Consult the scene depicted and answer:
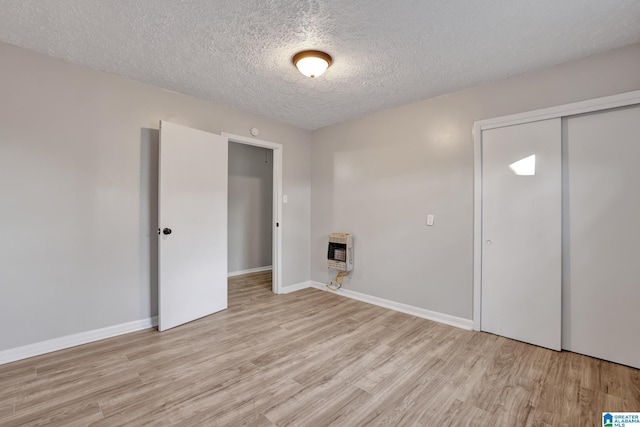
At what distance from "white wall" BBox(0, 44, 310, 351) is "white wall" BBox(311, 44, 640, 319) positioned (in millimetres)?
2250

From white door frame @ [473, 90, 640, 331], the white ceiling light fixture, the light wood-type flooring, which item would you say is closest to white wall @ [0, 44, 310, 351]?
the light wood-type flooring

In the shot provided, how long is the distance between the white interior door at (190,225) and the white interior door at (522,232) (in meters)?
2.92

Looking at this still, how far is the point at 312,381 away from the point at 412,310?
69.1 inches

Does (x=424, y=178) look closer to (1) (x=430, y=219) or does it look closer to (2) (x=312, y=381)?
(1) (x=430, y=219)

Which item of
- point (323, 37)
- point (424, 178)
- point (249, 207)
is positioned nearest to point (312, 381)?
point (424, 178)

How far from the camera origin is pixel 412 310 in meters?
3.29

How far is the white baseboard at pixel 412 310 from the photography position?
2926 millimetres

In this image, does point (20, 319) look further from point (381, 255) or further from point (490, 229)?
point (490, 229)

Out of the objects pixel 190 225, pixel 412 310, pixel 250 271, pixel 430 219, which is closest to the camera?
pixel 190 225

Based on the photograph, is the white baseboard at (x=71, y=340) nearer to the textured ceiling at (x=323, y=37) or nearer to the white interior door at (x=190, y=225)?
the white interior door at (x=190, y=225)

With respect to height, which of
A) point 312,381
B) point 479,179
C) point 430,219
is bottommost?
point 312,381

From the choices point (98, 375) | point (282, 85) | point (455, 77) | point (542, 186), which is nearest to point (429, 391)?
point (542, 186)

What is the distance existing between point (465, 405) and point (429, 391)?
0.22m

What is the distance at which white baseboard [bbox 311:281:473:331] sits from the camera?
9.60ft
